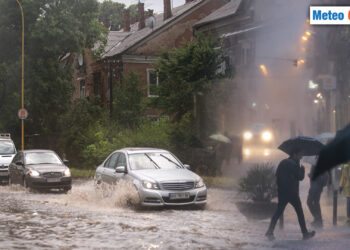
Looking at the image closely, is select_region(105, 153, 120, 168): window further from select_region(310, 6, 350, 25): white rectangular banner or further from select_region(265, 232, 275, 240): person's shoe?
select_region(265, 232, 275, 240): person's shoe

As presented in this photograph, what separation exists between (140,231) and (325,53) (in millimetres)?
13486

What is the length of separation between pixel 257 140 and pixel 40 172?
765 centimetres

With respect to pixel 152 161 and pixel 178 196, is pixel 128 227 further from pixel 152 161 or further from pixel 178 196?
pixel 152 161

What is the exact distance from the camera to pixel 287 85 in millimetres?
13461

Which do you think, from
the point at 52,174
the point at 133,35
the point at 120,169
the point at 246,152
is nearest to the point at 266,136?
the point at 246,152

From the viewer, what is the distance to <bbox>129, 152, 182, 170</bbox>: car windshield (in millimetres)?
14516

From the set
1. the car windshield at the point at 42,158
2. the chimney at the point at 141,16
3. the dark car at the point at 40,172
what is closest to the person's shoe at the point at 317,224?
the dark car at the point at 40,172

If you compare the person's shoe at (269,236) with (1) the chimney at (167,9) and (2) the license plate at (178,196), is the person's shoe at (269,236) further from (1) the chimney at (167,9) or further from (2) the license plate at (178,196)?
(1) the chimney at (167,9)

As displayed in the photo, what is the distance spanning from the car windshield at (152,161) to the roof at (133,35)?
1281 inches

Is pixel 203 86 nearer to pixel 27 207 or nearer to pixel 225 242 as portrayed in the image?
pixel 27 207

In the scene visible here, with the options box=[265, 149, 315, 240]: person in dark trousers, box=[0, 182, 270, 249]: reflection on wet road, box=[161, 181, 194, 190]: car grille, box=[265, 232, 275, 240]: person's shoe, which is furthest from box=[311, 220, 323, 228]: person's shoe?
box=[161, 181, 194, 190]: car grille

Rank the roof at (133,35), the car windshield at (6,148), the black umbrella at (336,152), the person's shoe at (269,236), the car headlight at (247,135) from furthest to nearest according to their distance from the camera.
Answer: the roof at (133,35) < the car windshield at (6,148) < the car headlight at (247,135) < the person's shoe at (269,236) < the black umbrella at (336,152)

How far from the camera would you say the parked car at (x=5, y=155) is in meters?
24.2

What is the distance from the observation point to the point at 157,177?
13406mm
